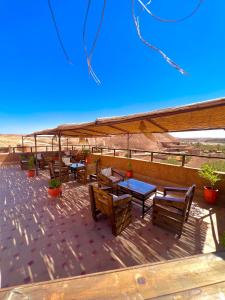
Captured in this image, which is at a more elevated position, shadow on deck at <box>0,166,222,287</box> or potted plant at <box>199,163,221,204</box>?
potted plant at <box>199,163,221,204</box>

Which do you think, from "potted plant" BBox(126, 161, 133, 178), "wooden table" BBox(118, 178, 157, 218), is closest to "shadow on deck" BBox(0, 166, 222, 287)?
"wooden table" BBox(118, 178, 157, 218)

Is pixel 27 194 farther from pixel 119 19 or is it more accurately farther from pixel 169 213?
pixel 119 19

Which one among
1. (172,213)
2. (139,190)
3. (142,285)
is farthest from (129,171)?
(142,285)

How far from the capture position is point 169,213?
2.67 metres

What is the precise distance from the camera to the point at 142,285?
585 mm

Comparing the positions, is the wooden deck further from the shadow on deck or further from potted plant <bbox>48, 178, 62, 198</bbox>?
potted plant <bbox>48, 178, 62, 198</bbox>

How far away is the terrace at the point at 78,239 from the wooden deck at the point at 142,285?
1.53 meters

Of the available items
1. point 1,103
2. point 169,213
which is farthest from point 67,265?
point 1,103

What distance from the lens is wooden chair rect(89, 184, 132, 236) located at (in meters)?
2.53

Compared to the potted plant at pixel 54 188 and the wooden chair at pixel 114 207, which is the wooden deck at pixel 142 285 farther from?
the potted plant at pixel 54 188

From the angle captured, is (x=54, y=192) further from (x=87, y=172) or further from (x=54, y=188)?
(x=87, y=172)

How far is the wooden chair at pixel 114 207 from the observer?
2531mm

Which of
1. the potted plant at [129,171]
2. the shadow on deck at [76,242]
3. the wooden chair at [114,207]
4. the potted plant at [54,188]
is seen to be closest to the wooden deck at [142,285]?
the shadow on deck at [76,242]

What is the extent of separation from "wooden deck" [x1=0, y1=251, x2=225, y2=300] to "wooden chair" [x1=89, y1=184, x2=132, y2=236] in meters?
1.87
